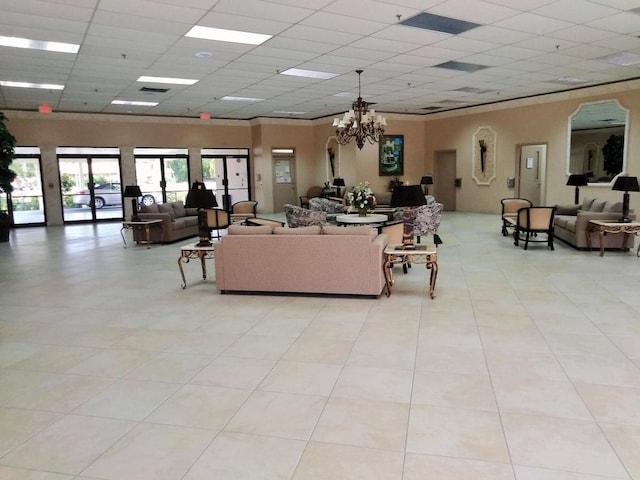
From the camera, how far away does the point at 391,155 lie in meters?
16.1

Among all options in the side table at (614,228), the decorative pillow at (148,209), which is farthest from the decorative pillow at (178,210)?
the side table at (614,228)

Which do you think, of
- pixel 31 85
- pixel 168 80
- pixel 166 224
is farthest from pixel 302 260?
pixel 31 85

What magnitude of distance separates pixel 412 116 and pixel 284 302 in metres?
12.4

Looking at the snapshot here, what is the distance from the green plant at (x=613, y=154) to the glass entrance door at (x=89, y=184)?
46.3 ft

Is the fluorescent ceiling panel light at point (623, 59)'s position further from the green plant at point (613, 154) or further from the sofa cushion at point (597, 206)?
the sofa cushion at point (597, 206)

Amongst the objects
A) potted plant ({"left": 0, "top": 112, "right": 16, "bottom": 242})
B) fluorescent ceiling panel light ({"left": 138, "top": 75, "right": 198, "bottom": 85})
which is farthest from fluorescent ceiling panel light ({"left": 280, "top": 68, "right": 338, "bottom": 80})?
potted plant ({"left": 0, "top": 112, "right": 16, "bottom": 242})

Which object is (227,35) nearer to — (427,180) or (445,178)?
(427,180)

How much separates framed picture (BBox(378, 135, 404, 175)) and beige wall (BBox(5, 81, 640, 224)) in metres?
0.20

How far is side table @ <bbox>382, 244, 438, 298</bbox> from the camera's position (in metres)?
5.47

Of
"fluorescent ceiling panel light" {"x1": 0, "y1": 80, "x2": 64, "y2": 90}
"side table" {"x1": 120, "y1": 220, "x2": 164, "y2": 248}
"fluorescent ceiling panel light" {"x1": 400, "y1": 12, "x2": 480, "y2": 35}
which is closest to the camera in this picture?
"fluorescent ceiling panel light" {"x1": 400, "y1": 12, "x2": 480, "y2": 35}

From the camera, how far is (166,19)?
6.07m

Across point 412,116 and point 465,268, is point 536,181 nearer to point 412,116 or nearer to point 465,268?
point 412,116

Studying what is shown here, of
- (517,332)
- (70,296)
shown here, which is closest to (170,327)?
(70,296)

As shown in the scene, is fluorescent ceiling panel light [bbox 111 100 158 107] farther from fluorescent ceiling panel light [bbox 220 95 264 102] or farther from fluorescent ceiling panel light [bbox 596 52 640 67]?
fluorescent ceiling panel light [bbox 596 52 640 67]
